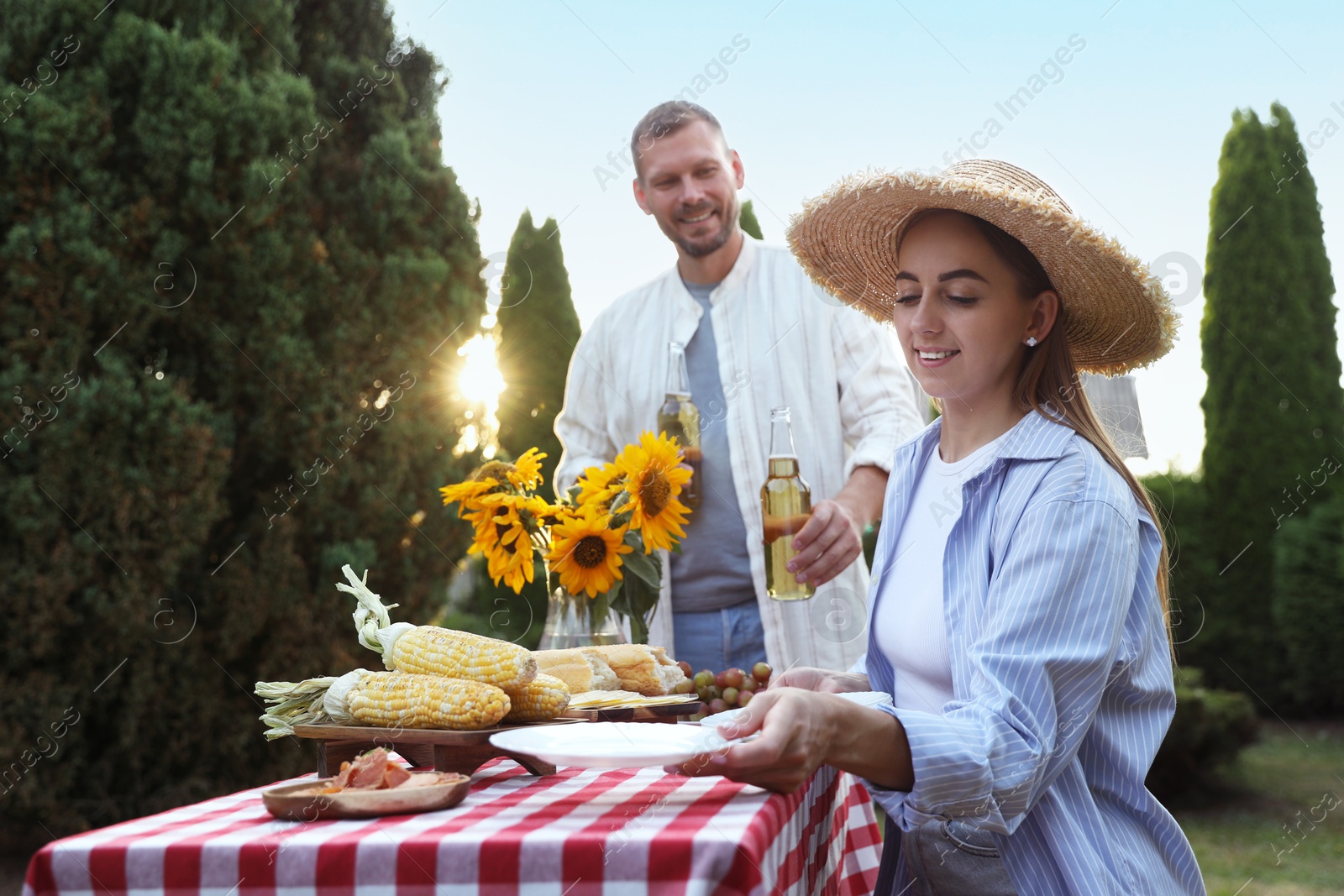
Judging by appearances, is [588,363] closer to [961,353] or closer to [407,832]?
[961,353]

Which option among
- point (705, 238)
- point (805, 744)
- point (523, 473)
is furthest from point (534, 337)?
point (805, 744)

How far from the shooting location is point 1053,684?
152cm

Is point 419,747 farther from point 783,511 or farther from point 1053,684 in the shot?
point 783,511

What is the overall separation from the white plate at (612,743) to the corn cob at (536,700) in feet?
0.57

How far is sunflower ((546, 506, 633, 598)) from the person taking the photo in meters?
2.42

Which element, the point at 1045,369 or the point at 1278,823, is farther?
the point at 1278,823

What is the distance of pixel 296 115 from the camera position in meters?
5.71

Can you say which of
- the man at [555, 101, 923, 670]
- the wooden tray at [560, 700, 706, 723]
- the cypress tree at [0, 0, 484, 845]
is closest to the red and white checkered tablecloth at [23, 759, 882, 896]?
the wooden tray at [560, 700, 706, 723]

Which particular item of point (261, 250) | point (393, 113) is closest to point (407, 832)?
point (261, 250)

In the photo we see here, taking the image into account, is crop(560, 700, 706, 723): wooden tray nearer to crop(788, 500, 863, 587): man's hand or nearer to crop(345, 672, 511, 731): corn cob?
crop(345, 672, 511, 731): corn cob

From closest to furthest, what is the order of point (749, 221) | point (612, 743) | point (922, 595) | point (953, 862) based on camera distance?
point (612, 743)
point (953, 862)
point (922, 595)
point (749, 221)

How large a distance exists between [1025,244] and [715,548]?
1.71 metres

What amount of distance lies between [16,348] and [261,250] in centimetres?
123

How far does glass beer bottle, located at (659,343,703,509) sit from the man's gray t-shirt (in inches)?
16.2
